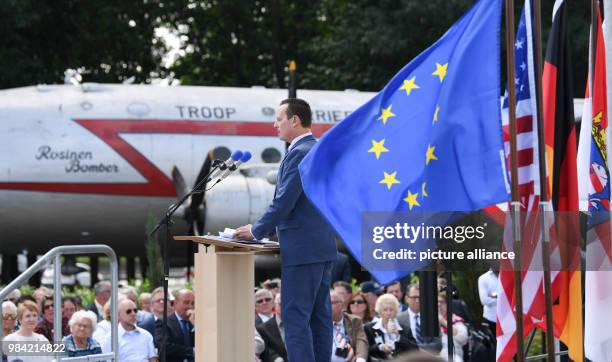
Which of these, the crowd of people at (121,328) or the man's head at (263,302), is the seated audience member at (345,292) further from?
the crowd of people at (121,328)

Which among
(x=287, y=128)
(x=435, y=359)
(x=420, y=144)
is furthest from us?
(x=287, y=128)

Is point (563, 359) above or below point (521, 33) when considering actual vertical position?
below

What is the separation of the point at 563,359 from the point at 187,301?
3.30 meters

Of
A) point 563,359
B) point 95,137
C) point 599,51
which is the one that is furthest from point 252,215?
point 599,51

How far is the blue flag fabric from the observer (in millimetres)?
6414

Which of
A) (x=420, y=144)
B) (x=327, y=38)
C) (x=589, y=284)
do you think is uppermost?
(x=327, y=38)

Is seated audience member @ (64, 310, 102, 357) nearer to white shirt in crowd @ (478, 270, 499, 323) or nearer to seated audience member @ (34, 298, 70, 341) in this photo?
seated audience member @ (34, 298, 70, 341)

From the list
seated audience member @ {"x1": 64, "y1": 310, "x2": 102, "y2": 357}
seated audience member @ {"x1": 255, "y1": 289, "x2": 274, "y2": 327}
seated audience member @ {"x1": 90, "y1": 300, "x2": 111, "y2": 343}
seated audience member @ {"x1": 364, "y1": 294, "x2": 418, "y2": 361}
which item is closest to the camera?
seated audience member @ {"x1": 64, "y1": 310, "x2": 102, "y2": 357}

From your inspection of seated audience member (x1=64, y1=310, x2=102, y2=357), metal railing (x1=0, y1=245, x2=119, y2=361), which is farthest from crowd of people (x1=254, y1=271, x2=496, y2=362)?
Answer: metal railing (x1=0, y1=245, x2=119, y2=361)

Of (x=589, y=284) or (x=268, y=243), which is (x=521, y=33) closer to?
(x=589, y=284)

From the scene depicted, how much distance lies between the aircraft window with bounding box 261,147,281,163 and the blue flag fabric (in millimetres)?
14185

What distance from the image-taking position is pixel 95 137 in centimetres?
2006

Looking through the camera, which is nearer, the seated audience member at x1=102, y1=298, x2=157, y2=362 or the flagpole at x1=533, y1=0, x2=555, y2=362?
the flagpole at x1=533, y1=0, x2=555, y2=362

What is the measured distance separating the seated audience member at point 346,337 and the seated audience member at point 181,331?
1.30 meters
